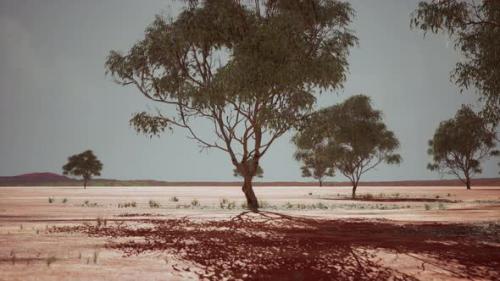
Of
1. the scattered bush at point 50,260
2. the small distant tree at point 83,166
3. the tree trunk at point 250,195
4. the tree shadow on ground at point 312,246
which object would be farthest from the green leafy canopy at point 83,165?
the scattered bush at point 50,260

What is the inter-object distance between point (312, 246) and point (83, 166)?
120 metres

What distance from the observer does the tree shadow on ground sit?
1126 centimetres

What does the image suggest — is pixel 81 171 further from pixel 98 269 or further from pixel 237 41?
pixel 98 269

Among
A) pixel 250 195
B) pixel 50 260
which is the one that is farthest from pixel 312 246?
pixel 250 195

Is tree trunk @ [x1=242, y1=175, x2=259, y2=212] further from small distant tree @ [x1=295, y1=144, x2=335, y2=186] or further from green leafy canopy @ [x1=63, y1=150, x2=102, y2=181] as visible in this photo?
green leafy canopy @ [x1=63, y1=150, x2=102, y2=181]

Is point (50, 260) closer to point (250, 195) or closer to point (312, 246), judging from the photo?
point (312, 246)

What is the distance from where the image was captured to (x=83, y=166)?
4936 inches

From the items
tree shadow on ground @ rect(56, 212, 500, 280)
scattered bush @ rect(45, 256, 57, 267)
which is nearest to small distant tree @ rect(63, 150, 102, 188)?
tree shadow on ground @ rect(56, 212, 500, 280)

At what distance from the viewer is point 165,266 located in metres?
11.5

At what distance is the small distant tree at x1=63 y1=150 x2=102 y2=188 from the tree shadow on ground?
110 metres

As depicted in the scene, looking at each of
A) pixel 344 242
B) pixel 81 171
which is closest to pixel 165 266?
pixel 344 242

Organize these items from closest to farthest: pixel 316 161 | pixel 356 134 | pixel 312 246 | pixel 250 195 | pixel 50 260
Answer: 1. pixel 50 260
2. pixel 312 246
3. pixel 250 195
4. pixel 356 134
5. pixel 316 161

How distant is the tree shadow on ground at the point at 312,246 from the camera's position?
1126 cm

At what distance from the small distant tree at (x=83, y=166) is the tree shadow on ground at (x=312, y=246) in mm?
110120
